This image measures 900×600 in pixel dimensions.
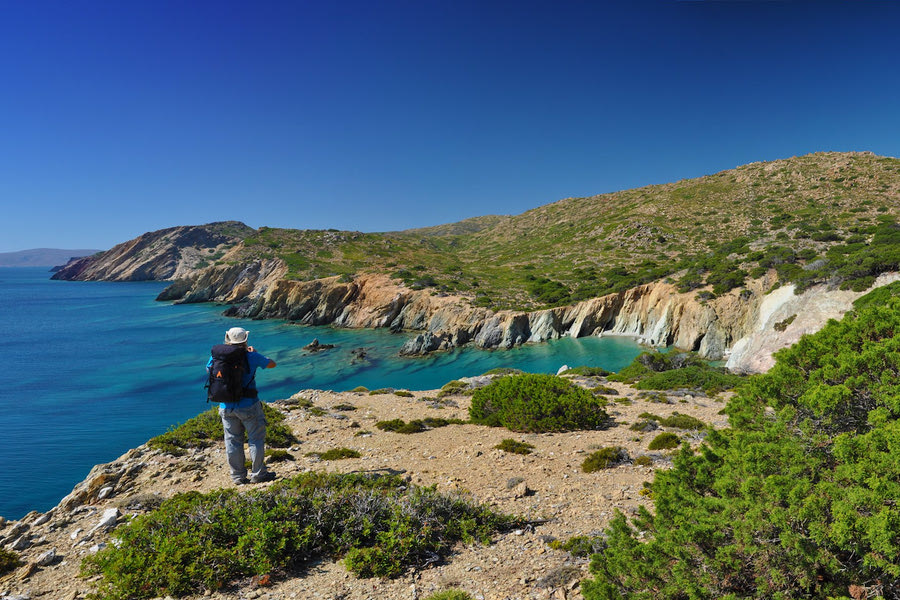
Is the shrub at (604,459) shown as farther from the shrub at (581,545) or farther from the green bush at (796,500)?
the green bush at (796,500)

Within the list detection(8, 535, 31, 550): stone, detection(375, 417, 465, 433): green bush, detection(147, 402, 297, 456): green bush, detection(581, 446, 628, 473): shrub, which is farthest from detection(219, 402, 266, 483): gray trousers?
detection(581, 446, 628, 473): shrub

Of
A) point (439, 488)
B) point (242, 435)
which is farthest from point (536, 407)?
point (242, 435)

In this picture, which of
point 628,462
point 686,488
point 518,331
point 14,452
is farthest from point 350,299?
point 686,488

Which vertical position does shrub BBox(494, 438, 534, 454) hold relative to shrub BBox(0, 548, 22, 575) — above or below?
below

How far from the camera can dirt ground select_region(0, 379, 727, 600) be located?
5328 mm

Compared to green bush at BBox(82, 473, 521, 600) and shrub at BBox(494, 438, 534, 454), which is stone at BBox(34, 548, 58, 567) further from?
shrub at BBox(494, 438, 534, 454)

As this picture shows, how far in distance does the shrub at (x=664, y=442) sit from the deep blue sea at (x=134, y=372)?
68.8ft

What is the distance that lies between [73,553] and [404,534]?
18.3 feet

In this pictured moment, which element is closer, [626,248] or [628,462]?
[628,462]

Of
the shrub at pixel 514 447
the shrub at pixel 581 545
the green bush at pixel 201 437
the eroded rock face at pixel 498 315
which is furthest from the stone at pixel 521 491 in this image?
the eroded rock face at pixel 498 315

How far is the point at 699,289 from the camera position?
39.4 m

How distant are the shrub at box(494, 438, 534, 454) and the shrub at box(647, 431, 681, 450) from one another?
3.37 meters

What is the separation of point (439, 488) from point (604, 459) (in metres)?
4.26

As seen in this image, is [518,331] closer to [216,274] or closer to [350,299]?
[350,299]
